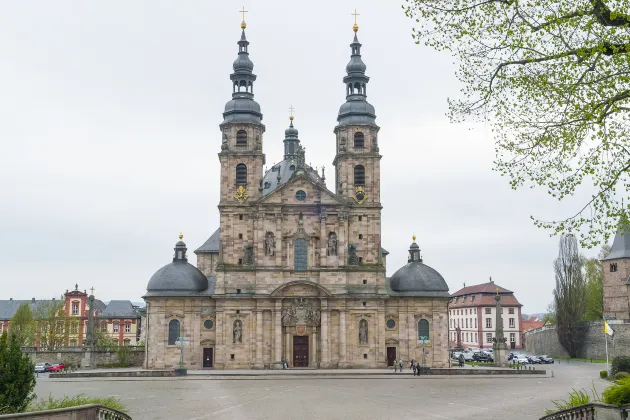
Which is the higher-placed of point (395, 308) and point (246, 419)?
point (395, 308)

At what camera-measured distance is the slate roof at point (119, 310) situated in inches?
4058

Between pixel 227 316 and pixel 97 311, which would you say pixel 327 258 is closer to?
pixel 227 316

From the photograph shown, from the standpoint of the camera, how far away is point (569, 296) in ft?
241

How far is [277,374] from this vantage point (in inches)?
1964

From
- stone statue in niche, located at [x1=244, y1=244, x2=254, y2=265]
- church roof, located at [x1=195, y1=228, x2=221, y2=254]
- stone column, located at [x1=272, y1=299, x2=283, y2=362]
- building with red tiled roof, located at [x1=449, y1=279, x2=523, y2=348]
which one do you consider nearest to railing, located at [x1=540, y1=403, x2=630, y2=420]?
stone column, located at [x1=272, y1=299, x2=283, y2=362]

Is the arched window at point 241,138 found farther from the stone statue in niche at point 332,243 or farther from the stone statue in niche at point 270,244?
the stone statue in niche at point 332,243

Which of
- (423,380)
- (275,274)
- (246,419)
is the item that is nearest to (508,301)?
(275,274)

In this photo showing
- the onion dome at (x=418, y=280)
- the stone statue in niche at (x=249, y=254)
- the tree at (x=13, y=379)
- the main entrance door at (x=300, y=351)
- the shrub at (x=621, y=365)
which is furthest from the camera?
the onion dome at (x=418, y=280)

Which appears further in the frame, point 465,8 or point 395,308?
point 395,308

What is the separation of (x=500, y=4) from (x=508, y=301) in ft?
315

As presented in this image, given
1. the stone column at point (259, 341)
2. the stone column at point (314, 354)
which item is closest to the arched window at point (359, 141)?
the stone column at point (314, 354)

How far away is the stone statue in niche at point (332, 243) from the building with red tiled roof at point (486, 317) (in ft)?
175

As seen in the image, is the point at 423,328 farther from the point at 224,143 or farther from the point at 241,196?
the point at 224,143

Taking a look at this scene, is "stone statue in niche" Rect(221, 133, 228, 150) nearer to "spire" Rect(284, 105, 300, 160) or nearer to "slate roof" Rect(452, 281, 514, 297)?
"spire" Rect(284, 105, 300, 160)
